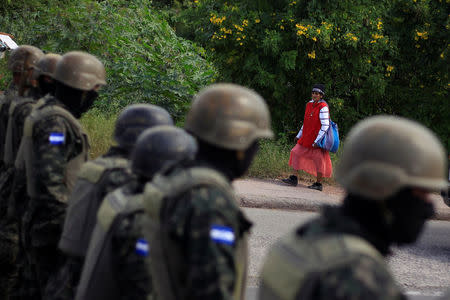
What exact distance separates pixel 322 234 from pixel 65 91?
2.86m

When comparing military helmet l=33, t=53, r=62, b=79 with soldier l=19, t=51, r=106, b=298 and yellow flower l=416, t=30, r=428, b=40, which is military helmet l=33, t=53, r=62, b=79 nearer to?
soldier l=19, t=51, r=106, b=298

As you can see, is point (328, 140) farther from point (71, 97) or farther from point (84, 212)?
point (84, 212)

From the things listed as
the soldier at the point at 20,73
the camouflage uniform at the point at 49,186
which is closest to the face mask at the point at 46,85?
the soldier at the point at 20,73

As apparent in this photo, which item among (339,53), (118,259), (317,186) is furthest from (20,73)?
(339,53)

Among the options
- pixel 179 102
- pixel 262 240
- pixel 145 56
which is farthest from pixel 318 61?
pixel 262 240

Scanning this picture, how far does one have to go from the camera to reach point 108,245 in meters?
2.62

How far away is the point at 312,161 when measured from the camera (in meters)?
11.1

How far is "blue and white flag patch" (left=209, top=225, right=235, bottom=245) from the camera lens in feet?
6.70

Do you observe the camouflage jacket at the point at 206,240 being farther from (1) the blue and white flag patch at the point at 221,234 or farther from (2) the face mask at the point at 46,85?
(2) the face mask at the point at 46,85

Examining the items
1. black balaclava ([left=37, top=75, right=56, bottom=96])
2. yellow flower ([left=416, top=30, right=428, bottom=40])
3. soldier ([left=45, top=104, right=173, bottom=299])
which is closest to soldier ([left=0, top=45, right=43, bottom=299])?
black balaclava ([left=37, top=75, right=56, bottom=96])

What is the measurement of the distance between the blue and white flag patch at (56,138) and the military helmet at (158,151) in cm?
128

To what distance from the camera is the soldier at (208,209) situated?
2.03 meters

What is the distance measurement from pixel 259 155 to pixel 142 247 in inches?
403

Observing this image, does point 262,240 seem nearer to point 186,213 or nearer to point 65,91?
point 65,91
